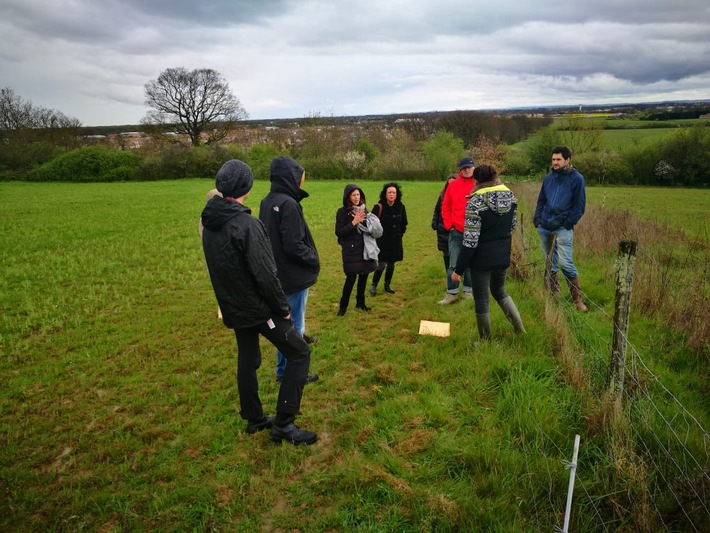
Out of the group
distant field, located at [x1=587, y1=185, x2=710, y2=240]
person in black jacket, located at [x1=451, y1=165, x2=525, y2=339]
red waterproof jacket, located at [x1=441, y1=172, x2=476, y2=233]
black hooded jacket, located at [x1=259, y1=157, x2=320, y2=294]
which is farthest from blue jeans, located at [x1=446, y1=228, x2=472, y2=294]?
distant field, located at [x1=587, y1=185, x2=710, y2=240]

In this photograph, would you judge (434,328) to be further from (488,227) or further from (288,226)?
(288,226)

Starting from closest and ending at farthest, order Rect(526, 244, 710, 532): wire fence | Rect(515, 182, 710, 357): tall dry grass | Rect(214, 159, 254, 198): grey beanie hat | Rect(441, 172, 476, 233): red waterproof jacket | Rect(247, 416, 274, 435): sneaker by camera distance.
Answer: Rect(526, 244, 710, 532): wire fence < Rect(214, 159, 254, 198): grey beanie hat < Rect(247, 416, 274, 435): sneaker < Rect(515, 182, 710, 357): tall dry grass < Rect(441, 172, 476, 233): red waterproof jacket

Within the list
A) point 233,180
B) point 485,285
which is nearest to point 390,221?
point 485,285

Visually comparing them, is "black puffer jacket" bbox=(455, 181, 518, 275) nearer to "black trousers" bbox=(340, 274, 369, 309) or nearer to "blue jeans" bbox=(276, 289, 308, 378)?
"blue jeans" bbox=(276, 289, 308, 378)

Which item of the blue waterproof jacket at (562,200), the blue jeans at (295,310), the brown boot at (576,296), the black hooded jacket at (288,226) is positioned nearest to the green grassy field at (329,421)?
the blue jeans at (295,310)

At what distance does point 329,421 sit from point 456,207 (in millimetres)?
3741

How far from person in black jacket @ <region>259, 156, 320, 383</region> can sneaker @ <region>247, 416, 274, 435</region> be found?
48.4 inches

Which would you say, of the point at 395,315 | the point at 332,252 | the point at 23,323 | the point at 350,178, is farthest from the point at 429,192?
the point at 23,323

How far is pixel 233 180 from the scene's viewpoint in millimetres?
3043

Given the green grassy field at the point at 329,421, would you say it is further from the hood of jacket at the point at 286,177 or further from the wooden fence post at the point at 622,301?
the hood of jacket at the point at 286,177

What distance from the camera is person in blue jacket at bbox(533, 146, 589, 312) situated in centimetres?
572

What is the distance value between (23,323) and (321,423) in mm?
5398

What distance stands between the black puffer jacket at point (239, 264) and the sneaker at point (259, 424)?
3.22 feet

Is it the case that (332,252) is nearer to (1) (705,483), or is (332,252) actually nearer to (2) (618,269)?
(2) (618,269)
